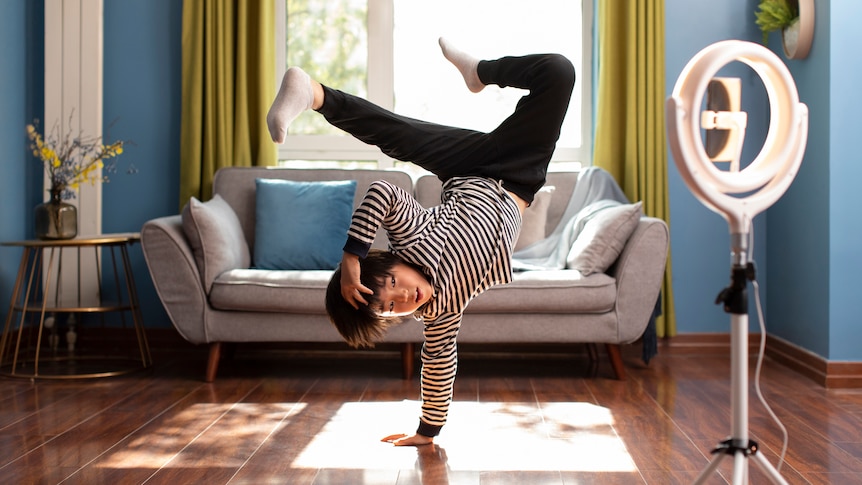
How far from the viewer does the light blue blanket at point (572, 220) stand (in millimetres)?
3924

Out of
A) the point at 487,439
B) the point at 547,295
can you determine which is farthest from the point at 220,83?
the point at 487,439

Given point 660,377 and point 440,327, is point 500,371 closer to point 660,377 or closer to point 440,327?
point 660,377

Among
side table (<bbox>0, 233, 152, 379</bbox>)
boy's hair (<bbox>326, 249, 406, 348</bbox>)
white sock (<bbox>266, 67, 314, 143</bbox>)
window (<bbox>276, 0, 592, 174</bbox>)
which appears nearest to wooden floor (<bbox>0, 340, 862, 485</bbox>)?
side table (<bbox>0, 233, 152, 379</bbox>)

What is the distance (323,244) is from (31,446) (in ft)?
5.47

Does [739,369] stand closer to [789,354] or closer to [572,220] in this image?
[572,220]

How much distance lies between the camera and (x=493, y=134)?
2.33 meters

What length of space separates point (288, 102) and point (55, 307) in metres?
2.29

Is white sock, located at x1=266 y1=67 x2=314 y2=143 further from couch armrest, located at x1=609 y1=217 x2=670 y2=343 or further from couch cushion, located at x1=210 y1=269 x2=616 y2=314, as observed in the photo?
couch armrest, located at x1=609 y1=217 x2=670 y2=343

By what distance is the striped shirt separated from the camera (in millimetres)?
2078

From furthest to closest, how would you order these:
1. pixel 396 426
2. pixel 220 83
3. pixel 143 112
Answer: pixel 143 112
pixel 220 83
pixel 396 426

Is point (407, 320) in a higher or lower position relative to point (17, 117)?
lower

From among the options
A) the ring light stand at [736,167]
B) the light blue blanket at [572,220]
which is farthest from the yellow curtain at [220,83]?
the ring light stand at [736,167]

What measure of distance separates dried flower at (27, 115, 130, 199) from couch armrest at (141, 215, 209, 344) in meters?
0.56

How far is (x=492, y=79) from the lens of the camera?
2305 mm
